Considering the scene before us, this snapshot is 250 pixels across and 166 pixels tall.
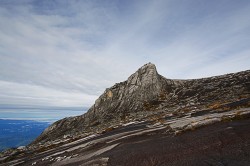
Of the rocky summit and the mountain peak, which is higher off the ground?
the mountain peak

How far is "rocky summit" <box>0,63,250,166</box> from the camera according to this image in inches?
575

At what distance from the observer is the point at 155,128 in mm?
26828

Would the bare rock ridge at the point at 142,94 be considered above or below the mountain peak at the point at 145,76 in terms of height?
below

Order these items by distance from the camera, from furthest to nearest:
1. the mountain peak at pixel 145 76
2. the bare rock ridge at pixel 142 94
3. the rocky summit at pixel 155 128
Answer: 1. the mountain peak at pixel 145 76
2. the bare rock ridge at pixel 142 94
3. the rocky summit at pixel 155 128

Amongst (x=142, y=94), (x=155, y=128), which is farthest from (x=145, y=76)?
(x=155, y=128)

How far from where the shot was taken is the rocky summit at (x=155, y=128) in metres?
14.6

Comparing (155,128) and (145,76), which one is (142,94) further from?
(155,128)

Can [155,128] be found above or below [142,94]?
below

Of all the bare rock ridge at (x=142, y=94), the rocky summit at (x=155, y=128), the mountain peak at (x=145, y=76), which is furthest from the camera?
the mountain peak at (x=145, y=76)

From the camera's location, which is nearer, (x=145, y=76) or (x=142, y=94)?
(x=142, y=94)

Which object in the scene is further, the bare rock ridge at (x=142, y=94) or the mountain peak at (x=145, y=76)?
the mountain peak at (x=145, y=76)

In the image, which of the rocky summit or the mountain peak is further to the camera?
the mountain peak

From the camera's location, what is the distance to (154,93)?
3078 inches

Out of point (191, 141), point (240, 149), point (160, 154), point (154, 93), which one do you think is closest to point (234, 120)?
point (191, 141)
